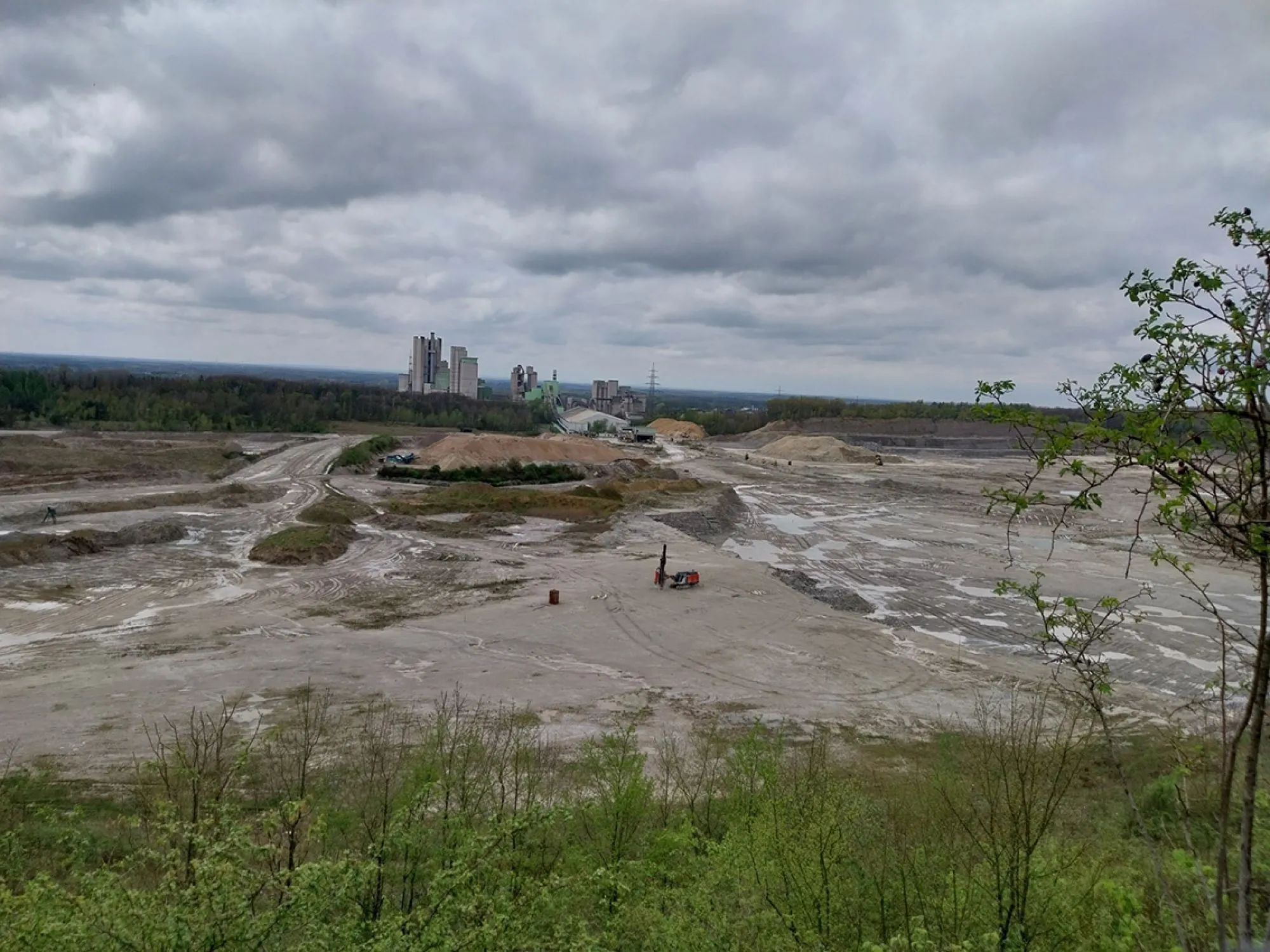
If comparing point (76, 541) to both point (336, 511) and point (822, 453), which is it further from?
point (822, 453)

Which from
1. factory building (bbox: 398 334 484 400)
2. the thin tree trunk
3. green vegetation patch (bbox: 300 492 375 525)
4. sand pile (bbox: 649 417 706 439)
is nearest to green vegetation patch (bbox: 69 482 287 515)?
green vegetation patch (bbox: 300 492 375 525)

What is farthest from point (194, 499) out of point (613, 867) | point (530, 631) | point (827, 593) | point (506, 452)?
point (613, 867)

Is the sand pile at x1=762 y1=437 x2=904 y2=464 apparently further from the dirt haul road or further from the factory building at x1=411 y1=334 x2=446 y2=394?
the factory building at x1=411 y1=334 x2=446 y2=394

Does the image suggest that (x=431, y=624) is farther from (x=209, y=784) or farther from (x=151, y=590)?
(x=209, y=784)

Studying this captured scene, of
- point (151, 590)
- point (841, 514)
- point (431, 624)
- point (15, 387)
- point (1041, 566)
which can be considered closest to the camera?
point (431, 624)

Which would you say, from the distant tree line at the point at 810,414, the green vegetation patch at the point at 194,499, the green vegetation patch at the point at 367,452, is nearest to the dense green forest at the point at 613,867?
the green vegetation patch at the point at 194,499

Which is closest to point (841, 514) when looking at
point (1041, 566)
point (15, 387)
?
point (1041, 566)
